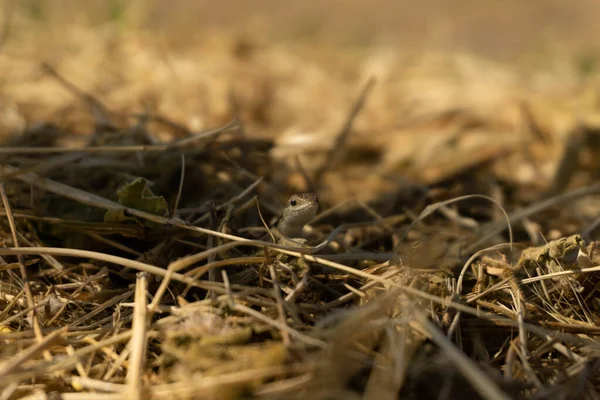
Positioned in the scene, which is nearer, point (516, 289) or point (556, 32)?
point (516, 289)

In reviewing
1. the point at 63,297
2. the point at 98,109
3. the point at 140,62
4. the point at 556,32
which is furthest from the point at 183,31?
the point at 556,32

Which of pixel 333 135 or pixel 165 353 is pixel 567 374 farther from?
pixel 333 135

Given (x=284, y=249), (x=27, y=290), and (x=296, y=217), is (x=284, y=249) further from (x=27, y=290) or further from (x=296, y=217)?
(x=27, y=290)

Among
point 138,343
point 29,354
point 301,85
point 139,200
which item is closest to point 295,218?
point 139,200

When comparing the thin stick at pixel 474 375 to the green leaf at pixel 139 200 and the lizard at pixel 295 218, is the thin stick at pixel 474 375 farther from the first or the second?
the green leaf at pixel 139 200

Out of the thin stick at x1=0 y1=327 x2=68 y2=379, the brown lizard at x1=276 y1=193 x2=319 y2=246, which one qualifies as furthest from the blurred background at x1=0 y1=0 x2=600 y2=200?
the thin stick at x1=0 y1=327 x2=68 y2=379

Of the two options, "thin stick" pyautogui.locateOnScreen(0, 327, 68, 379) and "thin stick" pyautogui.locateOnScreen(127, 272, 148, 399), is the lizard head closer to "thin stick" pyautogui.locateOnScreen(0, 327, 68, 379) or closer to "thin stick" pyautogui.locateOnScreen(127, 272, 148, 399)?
"thin stick" pyautogui.locateOnScreen(127, 272, 148, 399)

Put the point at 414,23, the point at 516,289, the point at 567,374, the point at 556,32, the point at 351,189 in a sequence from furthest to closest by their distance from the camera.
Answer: the point at 414,23
the point at 556,32
the point at 351,189
the point at 516,289
the point at 567,374
